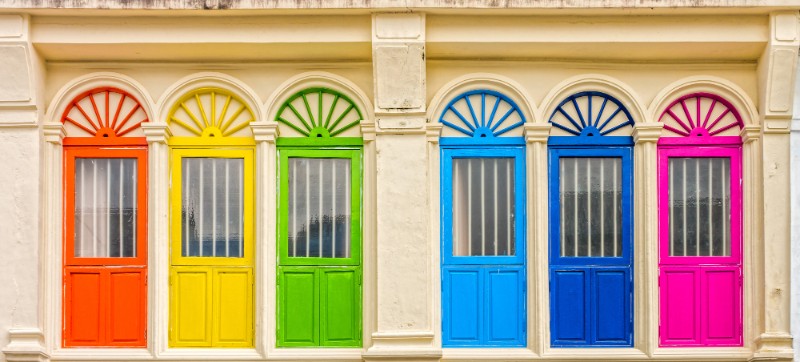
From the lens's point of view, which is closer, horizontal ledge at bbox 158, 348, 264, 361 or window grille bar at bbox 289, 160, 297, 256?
horizontal ledge at bbox 158, 348, 264, 361

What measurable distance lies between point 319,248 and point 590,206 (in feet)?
8.75

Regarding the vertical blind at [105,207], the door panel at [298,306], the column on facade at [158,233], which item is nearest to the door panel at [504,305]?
the door panel at [298,306]

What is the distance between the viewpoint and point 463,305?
823cm

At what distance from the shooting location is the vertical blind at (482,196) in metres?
Result: 8.30

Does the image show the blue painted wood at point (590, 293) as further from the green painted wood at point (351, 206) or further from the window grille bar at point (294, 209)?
the window grille bar at point (294, 209)

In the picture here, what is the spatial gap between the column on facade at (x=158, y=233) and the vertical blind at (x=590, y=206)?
12.6ft

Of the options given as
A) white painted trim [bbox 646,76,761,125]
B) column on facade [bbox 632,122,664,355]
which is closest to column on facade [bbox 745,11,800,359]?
white painted trim [bbox 646,76,761,125]

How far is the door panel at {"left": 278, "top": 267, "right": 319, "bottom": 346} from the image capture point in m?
8.21

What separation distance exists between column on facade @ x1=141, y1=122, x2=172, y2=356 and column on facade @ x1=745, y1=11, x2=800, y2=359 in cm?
A: 560

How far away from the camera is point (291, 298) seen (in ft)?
26.9

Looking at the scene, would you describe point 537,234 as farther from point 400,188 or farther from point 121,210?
point 121,210

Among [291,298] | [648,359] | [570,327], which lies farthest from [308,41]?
[648,359]

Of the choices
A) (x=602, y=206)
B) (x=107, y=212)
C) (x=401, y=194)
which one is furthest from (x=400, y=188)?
(x=107, y=212)

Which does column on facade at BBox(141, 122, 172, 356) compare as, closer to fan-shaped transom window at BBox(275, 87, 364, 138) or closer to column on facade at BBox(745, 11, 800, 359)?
fan-shaped transom window at BBox(275, 87, 364, 138)
